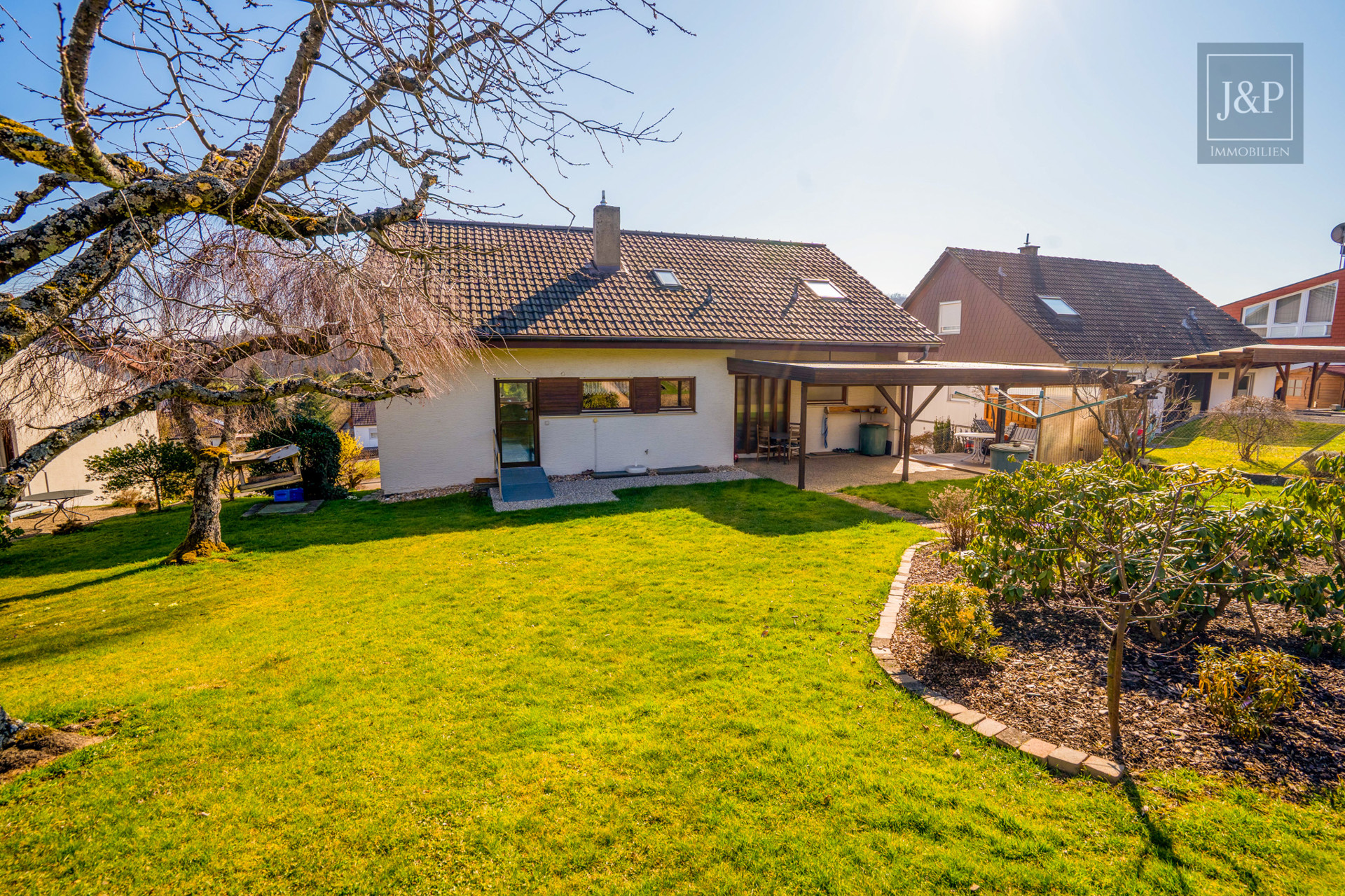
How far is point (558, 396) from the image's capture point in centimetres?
1209

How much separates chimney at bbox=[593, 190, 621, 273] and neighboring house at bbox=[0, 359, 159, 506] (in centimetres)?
927

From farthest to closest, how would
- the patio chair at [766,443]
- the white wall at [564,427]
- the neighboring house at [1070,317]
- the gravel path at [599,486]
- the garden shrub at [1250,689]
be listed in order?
the neighboring house at [1070,317] < the patio chair at [766,443] < the white wall at [564,427] < the gravel path at [599,486] < the garden shrub at [1250,689]

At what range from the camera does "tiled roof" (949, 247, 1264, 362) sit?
64.3 feet

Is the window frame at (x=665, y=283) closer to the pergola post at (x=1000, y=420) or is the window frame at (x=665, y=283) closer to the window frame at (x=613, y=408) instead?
the window frame at (x=613, y=408)

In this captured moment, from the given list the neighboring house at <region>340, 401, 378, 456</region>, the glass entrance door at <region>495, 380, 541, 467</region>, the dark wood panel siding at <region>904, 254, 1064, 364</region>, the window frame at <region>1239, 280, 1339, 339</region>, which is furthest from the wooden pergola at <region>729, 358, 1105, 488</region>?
the neighboring house at <region>340, 401, 378, 456</region>

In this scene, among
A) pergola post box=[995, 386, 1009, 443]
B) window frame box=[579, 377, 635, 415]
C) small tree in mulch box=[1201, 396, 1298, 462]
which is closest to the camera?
window frame box=[579, 377, 635, 415]

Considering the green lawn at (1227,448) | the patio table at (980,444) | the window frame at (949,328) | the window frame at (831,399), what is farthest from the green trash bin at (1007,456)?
the window frame at (949,328)

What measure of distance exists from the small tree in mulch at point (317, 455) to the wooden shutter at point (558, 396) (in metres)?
4.06

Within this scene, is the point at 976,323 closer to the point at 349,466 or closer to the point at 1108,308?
the point at 1108,308

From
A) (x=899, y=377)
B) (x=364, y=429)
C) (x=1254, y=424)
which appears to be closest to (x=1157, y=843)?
(x=899, y=377)

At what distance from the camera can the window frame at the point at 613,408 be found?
12305 mm

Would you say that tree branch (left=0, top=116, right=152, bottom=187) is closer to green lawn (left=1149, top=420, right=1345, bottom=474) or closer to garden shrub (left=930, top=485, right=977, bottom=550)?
garden shrub (left=930, top=485, right=977, bottom=550)

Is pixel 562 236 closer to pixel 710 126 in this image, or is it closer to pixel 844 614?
pixel 710 126

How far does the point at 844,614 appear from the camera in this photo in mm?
5707
